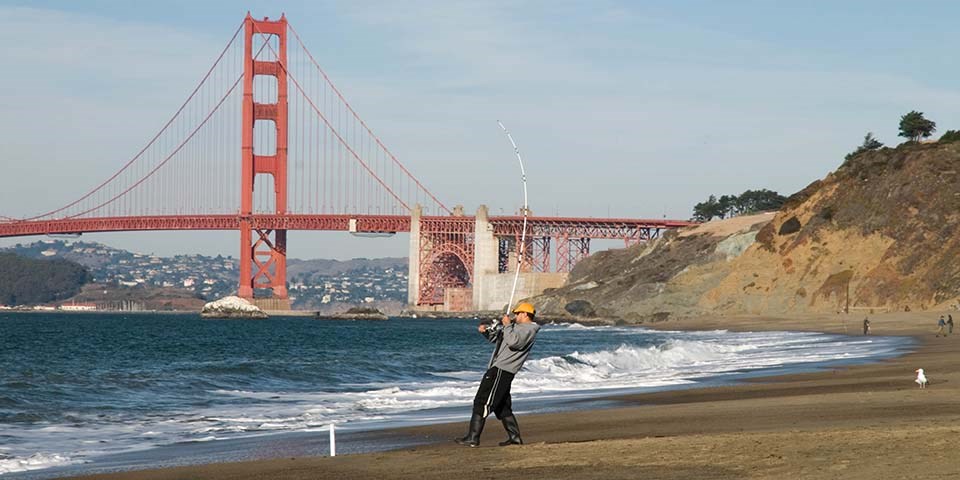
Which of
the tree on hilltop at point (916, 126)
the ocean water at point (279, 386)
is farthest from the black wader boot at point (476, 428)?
the tree on hilltop at point (916, 126)

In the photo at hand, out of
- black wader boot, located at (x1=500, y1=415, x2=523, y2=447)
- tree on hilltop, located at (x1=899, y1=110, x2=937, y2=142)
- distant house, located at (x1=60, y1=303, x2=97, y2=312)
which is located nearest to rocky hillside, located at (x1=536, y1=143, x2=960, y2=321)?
tree on hilltop, located at (x1=899, y1=110, x2=937, y2=142)

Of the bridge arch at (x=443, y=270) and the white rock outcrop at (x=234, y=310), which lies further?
the bridge arch at (x=443, y=270)

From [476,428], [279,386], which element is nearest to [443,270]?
[279,386]

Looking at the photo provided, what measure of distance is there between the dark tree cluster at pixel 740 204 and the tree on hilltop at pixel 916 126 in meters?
44.5

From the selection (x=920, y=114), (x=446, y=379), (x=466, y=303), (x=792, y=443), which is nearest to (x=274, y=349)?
(x=446, y=379)

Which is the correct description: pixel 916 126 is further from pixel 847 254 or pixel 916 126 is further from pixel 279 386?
pixel 279 386

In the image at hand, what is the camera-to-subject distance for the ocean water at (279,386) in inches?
658

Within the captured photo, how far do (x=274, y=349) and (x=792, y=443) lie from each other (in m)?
38.1

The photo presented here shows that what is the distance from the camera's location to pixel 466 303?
123312mm

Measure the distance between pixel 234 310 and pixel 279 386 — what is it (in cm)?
8809

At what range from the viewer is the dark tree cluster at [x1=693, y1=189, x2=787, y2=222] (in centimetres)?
14350

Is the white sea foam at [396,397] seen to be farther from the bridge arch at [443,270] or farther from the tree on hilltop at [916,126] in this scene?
the bridge arch at [443,270]

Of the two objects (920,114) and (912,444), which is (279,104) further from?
(912,444)

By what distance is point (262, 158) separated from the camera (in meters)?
108
